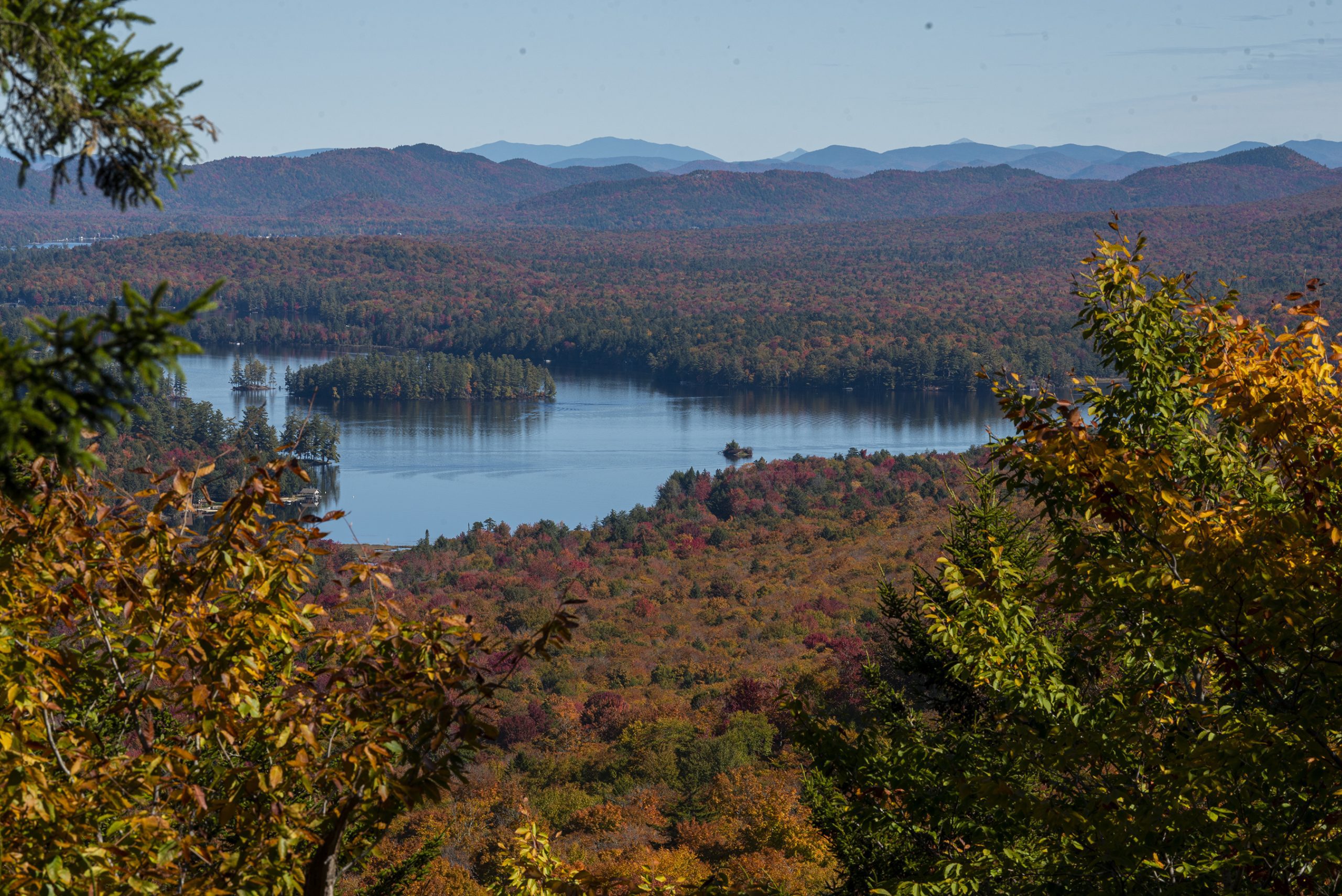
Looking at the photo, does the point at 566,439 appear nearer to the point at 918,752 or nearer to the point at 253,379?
the point at 253,379

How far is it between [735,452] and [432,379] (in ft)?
109

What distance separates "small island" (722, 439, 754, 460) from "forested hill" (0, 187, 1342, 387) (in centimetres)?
2809

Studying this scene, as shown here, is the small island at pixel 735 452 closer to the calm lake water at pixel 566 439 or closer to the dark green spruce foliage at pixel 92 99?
the calm lake water at pixel 566 439

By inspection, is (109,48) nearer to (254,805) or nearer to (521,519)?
(254,805)

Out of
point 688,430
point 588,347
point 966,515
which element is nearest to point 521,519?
point 688,430

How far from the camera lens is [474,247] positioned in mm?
173875

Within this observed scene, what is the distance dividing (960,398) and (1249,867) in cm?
8277

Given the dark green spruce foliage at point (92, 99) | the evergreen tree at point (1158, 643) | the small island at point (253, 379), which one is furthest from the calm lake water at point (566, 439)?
the dark green spruce foliage at point (92, 99)

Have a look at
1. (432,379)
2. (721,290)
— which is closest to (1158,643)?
(432,379)

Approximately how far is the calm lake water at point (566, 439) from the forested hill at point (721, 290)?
882 centimetres

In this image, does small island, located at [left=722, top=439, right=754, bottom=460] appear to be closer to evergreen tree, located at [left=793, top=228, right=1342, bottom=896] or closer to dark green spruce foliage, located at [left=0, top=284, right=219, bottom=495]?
evergreen tree, located at [left=793, top=228, right=1342, bottom=896]

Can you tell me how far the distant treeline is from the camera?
272ft

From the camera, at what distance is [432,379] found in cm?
8625

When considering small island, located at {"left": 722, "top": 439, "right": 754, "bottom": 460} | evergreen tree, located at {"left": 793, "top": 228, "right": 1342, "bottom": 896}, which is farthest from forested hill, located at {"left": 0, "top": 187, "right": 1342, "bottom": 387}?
evergreen tree, located at {"left": 793, "top": 228, "right": 1342, "bottom": 896}
